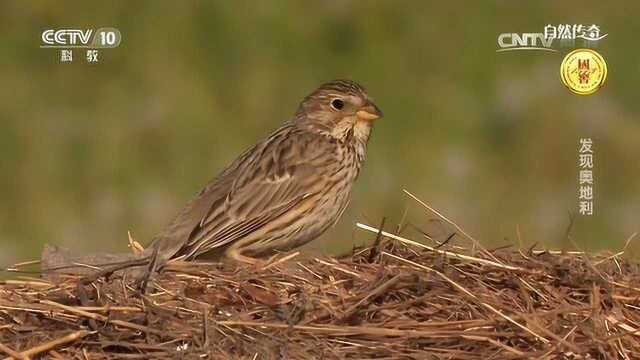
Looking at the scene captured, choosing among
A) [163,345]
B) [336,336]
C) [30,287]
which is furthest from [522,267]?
[30,287]

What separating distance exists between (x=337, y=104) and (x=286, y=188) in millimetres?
586

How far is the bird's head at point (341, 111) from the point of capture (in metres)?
7.98

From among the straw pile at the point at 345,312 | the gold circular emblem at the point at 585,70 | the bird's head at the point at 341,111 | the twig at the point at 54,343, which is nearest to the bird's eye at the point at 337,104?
the bird's head at the point at 341,111

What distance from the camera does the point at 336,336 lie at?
594 centimetres

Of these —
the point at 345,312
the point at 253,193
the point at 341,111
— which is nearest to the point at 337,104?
the point at 341,111

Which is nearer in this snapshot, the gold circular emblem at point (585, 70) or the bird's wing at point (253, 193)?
the bird's wing at point (253, 193)

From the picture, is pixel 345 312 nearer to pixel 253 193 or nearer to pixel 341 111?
pixel 253 193

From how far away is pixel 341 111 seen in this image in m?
8.05

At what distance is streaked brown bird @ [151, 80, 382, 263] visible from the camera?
742 centimetres

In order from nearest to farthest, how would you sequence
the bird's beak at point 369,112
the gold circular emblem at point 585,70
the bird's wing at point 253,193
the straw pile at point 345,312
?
the straw pile at point 345,312
the bird's wing at point 253,193
the bird's beak at point 369,112
the gold circular emblem at point 585,70

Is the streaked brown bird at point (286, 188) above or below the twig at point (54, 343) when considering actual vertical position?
above

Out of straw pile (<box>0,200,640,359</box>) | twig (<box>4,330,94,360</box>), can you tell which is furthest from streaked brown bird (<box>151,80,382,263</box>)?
twig (<box>4,330,94,360</box>)

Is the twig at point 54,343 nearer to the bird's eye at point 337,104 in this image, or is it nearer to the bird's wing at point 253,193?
the bird's wing at point 253,193

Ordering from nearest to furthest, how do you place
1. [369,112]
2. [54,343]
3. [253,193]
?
[54,343]
[253,193]
[369,112]
